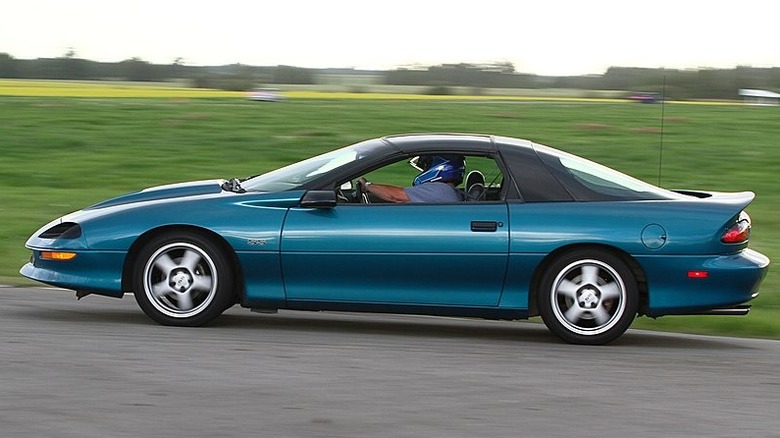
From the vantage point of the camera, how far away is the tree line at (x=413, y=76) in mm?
42531

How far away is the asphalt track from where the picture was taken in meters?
5.34

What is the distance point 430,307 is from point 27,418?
2.90 meters

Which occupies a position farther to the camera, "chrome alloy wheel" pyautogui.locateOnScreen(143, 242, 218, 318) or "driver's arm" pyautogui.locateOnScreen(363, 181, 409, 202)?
"driver's arm" pyautogui.locateOnScreen(363, 181, 409, 202)

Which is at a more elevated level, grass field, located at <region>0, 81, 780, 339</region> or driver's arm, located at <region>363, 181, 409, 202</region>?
driver's arm, located at <region>363, 181, 409, 202</region>

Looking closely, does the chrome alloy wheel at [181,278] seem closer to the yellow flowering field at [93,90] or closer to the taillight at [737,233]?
the taillight at [737,233]

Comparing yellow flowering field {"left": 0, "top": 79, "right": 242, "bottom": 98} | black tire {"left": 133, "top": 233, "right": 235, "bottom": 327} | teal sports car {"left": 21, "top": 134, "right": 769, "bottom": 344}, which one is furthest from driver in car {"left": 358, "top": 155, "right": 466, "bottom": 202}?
yellow flowering field {"left": 0, "top": 79, "right": 242, "bottom": 98}

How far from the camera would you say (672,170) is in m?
21.6

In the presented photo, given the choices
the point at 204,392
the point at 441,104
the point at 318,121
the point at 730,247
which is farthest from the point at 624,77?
the point at 204,392

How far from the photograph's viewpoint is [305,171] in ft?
26.0

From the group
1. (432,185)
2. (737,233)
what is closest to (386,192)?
(432,185)

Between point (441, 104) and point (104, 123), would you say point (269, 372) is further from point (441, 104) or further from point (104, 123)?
point (441, 104)

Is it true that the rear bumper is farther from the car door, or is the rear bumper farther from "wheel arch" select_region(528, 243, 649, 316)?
the car door

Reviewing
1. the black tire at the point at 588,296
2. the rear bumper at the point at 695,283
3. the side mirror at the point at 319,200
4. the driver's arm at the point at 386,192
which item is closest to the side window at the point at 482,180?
the driver's arm at the point at 386,192

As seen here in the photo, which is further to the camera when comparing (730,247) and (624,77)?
(624,77)
